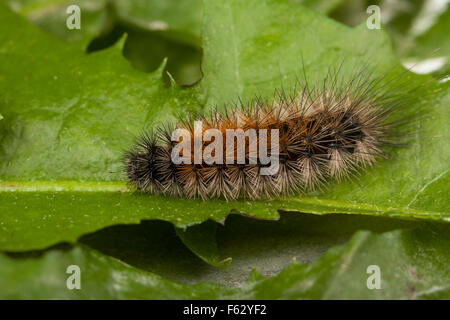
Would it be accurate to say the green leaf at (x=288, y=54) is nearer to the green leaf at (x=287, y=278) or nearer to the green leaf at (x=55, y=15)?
the green leaf at (x=287, y=278)

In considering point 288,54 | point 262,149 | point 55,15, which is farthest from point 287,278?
point 55,15

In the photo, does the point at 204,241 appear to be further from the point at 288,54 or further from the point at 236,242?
the point at 288,54

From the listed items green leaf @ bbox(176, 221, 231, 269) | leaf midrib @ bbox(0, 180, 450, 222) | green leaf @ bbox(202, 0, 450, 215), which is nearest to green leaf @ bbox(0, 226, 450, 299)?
green leaf @ bbox(176, 221, 231, 269)

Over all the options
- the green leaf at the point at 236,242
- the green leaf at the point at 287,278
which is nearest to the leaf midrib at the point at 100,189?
the green leaf at the point at 236,242

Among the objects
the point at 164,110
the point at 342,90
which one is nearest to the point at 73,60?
the point at 164,110

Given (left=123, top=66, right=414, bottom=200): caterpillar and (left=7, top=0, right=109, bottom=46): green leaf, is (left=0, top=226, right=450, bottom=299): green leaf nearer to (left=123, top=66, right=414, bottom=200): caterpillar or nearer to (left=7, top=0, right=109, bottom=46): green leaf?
(left=123, top=66, right=414, bottom=200): caterpillar
